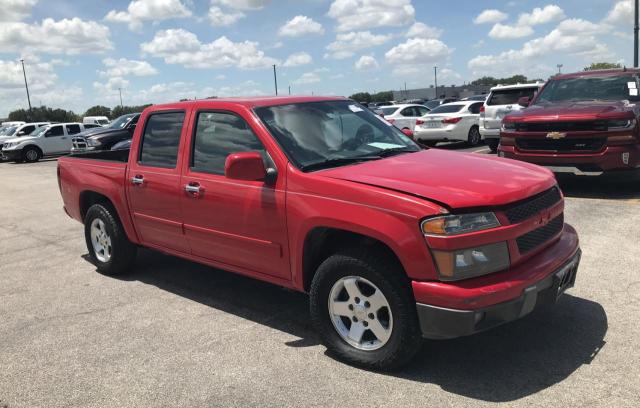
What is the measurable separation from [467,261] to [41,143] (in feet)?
84.1

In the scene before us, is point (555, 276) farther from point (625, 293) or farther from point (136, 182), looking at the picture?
point (136, 182)

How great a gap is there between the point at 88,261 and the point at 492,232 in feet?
16.3

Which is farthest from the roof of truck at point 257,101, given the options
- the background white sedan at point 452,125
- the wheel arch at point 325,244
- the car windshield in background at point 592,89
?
the background white sedan at point 452,125

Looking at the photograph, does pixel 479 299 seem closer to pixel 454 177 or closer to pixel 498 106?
pixel 454 177

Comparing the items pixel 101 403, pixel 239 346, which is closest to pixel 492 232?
pixel 239 346

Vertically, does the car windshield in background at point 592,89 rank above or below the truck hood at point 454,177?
above

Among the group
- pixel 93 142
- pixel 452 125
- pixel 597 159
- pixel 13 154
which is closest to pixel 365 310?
pixel 597 159

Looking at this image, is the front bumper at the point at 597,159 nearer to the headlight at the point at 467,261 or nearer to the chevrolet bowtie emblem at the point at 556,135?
the chevrolet bowtie emblem at the point at 556,135

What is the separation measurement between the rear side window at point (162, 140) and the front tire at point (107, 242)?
879mm

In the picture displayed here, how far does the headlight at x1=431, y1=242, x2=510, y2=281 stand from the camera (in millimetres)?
3010

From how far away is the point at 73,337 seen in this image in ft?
13.8

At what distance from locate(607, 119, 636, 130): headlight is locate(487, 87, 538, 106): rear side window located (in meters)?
6.70

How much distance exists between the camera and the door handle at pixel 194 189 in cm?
431

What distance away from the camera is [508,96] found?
14.3 m
